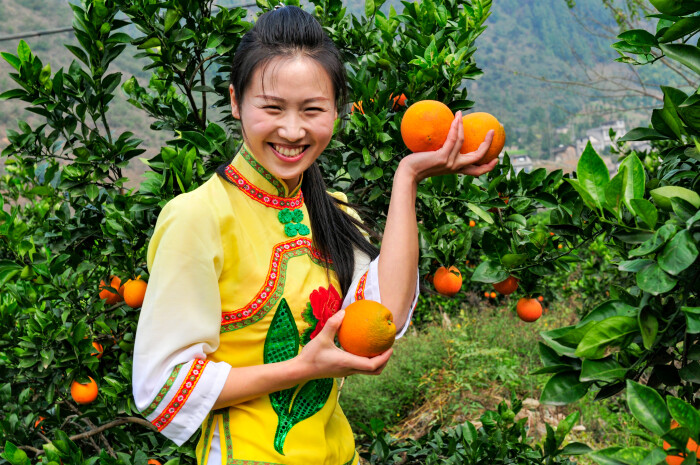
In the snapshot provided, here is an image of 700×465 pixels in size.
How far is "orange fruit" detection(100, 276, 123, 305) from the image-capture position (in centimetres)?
181

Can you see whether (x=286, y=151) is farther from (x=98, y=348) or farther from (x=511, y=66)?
(x=511, y=66)

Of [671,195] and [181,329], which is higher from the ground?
[671,195]

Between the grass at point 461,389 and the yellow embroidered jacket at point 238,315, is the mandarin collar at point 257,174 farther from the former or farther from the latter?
the grass at point 461,389

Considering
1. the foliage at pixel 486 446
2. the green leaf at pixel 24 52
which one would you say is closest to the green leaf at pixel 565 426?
the foliage at pixel 486 446

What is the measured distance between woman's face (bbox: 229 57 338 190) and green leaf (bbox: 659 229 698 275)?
650 millimetres

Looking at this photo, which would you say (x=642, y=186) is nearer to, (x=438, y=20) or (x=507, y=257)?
(x=507, y=257)

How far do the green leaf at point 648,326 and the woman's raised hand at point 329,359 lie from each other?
1.45 ft

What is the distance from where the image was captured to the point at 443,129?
115 cm

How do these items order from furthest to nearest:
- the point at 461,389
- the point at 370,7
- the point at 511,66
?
the point at 511,66 → the point at 461,389 → the point at 370,7

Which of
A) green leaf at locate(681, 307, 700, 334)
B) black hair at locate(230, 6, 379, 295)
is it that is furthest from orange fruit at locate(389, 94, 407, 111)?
green leaf at locate(681, 307, 700, 334)

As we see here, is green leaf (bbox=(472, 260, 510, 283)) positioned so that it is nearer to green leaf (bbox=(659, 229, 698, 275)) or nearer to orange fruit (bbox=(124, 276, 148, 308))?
green leaf (bbox=(659, 229, 698, 275))

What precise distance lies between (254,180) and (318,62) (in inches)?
10.4

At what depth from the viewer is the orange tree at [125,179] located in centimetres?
158

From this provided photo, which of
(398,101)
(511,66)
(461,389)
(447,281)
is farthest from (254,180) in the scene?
(511,66)
